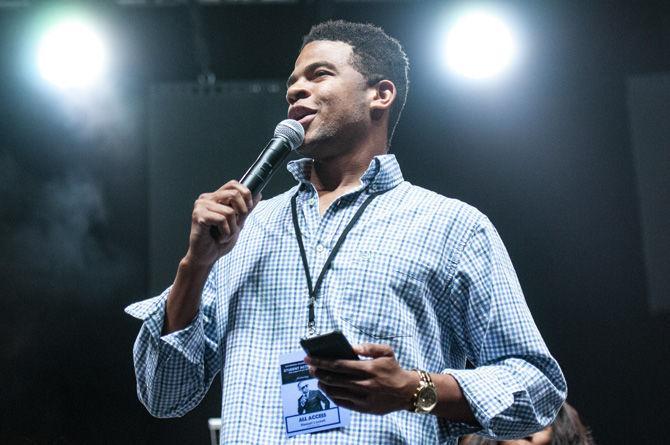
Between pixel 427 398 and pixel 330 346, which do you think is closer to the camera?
pixel 330 346

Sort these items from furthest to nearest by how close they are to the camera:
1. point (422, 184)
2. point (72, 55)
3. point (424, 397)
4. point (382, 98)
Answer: point (422, 184) < point (72, 55) < point (382, 98) < point (424, 397)

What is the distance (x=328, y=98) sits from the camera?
1.59m

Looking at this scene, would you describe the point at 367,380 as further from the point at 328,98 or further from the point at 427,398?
the point at 328,98

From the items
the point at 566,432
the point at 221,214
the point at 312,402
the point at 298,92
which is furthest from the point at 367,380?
the point at 566,432

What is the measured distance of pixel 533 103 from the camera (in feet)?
14.4

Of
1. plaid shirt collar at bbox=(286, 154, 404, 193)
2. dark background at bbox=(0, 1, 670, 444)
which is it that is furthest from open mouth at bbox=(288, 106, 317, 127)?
dark background at bbox=(0, 1, 670, 444)

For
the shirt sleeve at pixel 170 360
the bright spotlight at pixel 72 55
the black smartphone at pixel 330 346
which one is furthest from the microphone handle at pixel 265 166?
the bright spotlight at pixel 72 55

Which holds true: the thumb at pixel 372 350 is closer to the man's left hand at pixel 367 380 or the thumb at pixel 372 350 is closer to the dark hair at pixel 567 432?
the man's left hand at pixel 367 380

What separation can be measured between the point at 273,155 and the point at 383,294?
11.8 inches

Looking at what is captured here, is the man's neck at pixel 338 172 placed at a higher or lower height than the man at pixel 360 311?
higher

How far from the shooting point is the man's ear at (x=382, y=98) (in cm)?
170

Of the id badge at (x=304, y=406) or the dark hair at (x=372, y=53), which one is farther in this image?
the dark hair at (x=372, y=53)

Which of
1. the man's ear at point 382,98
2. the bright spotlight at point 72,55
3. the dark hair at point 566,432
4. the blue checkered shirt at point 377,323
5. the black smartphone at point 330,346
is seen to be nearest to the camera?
the black smartphone at point 330,346

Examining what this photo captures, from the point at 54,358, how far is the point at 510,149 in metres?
2.66
